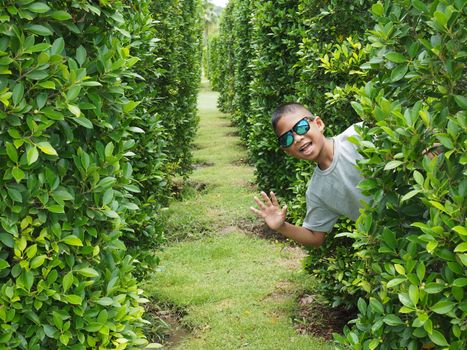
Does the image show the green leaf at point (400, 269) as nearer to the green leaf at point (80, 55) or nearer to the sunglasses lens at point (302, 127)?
the sunglasses lens at point (302, 127)

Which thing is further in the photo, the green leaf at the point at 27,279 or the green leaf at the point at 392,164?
the green leaf at the point at 27,279

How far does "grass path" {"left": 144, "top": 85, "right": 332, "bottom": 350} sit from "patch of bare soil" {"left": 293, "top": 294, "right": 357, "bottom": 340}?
4.6 inches

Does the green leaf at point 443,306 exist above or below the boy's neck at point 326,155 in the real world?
below

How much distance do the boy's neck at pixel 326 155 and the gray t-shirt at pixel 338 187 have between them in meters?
0.03

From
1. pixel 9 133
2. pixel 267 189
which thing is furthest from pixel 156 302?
pixel 9 133

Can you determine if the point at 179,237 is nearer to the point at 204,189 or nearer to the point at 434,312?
the point at 204,189

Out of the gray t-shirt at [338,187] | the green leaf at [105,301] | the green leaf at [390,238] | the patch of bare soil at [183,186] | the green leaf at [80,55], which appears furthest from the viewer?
the patch of bare soil at [183,186]

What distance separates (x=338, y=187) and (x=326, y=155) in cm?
24

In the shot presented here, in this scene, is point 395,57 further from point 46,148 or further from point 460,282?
point 46,148

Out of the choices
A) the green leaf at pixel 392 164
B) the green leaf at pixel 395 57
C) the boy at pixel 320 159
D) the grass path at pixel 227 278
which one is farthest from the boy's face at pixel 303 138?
the grass path at pixel 227 278

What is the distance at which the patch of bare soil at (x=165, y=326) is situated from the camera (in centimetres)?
508

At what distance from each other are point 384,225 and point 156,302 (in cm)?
388

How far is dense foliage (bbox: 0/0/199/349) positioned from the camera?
246cm

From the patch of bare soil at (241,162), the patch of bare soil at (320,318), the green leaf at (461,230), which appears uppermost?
the green leaf at (461,230)
